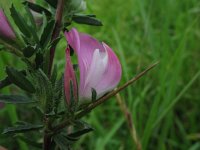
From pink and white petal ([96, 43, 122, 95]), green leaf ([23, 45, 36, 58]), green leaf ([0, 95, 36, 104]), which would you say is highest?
green leaf ([23, 45, 36, 58])

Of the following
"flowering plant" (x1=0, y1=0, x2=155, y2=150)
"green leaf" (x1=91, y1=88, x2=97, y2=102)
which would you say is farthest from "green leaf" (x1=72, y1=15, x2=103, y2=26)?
"green leaf" (x1=91, y1=88, x2=97, y2=102)

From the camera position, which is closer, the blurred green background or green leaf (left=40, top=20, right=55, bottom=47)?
green leaf (left=40, top=20, right=55, bottom=47)

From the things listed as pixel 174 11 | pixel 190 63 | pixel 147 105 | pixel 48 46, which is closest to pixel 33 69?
pixel 48 46

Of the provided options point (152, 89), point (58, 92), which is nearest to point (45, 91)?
point (58, 92)

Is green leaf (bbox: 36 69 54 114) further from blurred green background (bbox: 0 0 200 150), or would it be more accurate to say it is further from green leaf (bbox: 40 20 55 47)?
blurred green background (bbox: 0 0 200 150)

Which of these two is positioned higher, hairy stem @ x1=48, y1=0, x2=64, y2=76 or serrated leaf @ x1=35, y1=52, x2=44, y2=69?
hairy stem @ x1=48, y1=0, x2=64, y2=76
